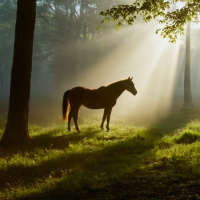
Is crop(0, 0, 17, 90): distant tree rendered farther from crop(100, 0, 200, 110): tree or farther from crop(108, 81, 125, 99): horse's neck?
crop(100, 0, 200, 110): tree

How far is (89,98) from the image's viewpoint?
12461mm

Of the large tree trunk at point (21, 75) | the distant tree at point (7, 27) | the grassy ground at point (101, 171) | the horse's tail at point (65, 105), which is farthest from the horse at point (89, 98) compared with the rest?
the distant tree at point (7, 27)

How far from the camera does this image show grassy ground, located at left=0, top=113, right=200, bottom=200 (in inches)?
184

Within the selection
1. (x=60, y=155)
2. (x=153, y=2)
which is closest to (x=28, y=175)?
(x=60, y=155)

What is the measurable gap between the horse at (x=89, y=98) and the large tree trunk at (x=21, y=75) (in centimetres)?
313

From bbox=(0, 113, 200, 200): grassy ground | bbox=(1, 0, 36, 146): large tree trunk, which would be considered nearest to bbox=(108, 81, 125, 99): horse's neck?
bbox=(0, 113, 200, 200): grassy ground

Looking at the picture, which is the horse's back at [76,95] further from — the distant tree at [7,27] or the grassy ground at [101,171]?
the distant tree at [7,27]

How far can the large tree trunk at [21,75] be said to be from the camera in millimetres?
8820

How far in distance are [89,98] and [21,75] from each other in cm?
423

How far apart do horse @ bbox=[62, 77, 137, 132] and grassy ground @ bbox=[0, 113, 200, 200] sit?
2402 millimetres

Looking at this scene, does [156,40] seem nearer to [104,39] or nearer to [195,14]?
[104,39]

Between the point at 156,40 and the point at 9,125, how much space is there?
134ft

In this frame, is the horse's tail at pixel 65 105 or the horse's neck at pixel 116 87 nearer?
the horse's tail at pixel 65 105

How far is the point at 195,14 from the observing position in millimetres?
8977
